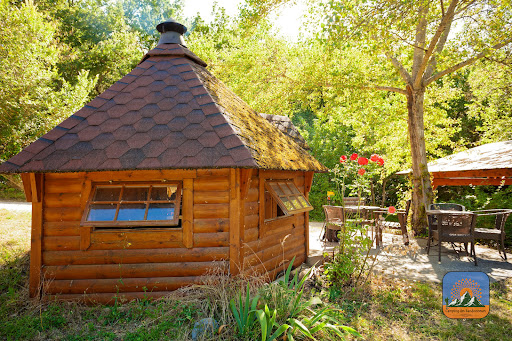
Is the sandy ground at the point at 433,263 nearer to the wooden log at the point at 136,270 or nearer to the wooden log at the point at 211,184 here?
the wooden log at the point at 211,184

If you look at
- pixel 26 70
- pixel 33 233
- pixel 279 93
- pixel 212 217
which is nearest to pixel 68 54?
pixel 26 70

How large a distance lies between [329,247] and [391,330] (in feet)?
13.3

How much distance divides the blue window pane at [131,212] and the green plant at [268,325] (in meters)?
2.29

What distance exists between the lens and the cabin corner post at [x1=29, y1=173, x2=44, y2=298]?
482 cm

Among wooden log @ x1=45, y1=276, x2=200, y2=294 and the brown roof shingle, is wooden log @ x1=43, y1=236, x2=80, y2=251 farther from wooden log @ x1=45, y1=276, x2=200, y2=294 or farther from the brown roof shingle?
the brown roof shingle

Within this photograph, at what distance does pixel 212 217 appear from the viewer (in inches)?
192

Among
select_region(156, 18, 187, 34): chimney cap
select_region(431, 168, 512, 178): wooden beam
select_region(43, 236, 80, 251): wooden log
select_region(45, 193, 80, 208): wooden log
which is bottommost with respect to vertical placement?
select_region(43, 236, 80, 251): wooden log

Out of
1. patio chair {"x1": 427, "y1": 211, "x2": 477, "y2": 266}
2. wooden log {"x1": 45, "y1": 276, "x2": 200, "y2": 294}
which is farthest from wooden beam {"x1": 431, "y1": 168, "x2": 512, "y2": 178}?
wooden log {"x1": 45, "y1": 276, "x2": 200, "y2": 294}

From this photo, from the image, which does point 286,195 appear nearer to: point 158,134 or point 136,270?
point 158,134

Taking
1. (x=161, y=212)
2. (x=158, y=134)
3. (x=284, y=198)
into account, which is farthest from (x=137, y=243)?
(x=284, y=198)

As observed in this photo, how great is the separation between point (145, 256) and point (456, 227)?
621 centimetres

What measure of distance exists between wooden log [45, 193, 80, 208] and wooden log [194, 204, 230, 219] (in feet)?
6.13

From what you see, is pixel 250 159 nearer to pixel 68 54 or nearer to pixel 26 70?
pixel 26 70

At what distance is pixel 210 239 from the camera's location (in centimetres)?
486
